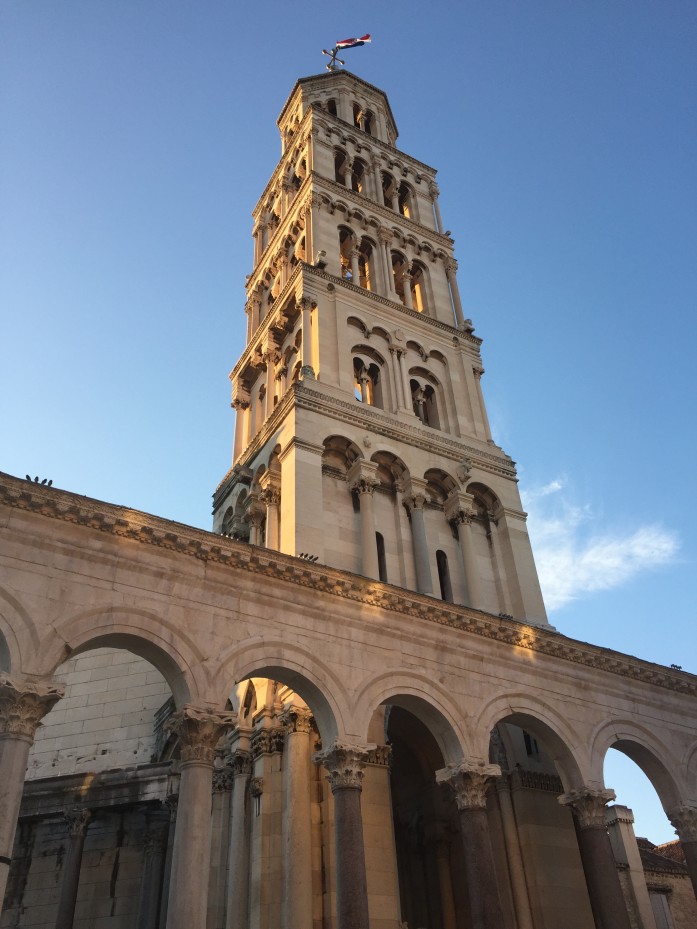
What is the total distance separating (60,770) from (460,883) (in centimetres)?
1271

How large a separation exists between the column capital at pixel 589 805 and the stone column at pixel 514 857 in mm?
2192

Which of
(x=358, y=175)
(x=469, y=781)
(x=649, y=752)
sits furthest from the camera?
(x=358, y=175)

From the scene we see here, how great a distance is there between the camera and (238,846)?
65.2 ft

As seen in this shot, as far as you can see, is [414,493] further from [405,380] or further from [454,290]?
[454,290]

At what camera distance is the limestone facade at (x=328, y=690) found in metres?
16.2

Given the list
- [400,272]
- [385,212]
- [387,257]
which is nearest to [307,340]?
[387,257]

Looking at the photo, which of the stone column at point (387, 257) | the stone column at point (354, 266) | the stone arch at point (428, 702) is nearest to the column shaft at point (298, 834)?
the stone arch at point (428, 702)

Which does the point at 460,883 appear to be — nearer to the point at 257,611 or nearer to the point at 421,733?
the point at 421,733

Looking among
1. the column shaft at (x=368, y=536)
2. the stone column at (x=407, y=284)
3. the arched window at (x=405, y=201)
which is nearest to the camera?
the column shaft at (x=368, y=536)

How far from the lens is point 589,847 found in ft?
63.1

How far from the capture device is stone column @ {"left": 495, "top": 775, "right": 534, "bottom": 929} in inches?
796

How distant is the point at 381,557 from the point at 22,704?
13.5 metres

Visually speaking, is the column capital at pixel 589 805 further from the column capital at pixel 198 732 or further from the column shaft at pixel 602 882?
the column capital at pixel 198 732

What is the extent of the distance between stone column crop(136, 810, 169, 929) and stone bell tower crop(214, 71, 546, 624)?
8.51 meters
